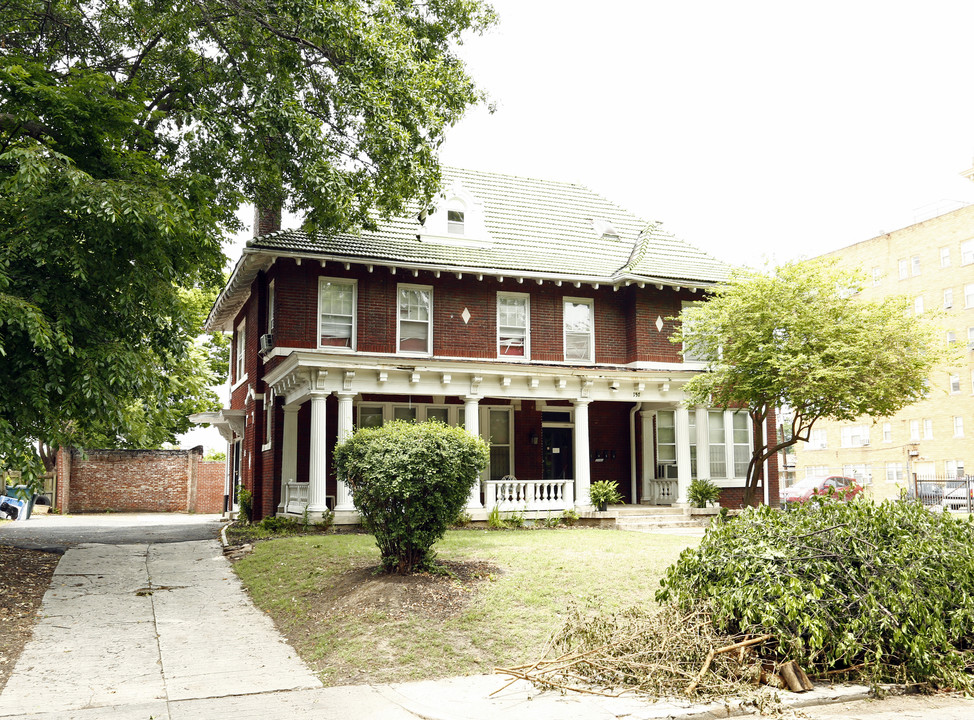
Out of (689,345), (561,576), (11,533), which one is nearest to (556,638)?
(561,576)

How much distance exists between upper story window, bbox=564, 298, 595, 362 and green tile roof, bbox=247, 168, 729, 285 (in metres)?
0.97

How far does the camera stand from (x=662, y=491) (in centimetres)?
2222

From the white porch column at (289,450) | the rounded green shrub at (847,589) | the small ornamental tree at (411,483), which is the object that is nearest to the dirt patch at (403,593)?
the small ornamental tree at (411,483)

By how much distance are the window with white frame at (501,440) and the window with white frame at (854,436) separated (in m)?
40.6

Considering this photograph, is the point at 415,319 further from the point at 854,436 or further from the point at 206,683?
the point at 854,436

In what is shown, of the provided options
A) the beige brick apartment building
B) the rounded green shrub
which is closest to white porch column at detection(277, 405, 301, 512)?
the rounded green shrub

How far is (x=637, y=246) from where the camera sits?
941 inches

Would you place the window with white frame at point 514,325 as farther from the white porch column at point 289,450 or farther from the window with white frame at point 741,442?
the window with white frame at point 741,442

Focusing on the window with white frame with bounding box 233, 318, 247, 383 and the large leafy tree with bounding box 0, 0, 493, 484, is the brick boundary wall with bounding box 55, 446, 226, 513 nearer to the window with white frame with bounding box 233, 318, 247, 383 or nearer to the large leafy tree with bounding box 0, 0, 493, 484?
the window with white frame with bounding box 233, 318, 247, 383

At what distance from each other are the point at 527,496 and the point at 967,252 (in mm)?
41774

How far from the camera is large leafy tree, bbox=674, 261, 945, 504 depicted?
18.0m

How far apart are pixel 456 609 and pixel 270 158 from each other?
33.4 ft

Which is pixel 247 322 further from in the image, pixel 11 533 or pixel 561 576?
pixel 561 576

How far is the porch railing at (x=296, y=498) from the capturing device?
59.5 feet
